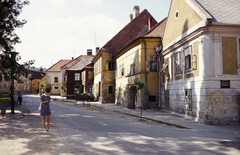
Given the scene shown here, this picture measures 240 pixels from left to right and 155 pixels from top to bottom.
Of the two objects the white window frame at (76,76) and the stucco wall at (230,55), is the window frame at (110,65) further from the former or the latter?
the white window frame at (76,76)

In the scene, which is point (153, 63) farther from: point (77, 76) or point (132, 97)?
point (77, 76)

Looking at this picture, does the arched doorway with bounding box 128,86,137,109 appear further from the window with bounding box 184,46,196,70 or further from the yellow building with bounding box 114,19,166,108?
the window with bounding box 184,46,196,70

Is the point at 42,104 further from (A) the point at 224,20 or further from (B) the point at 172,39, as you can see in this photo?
(B) the point at 172,39

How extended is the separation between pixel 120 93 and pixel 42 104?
62.2ft

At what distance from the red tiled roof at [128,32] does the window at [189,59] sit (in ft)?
59.1

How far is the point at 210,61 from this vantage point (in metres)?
12.5

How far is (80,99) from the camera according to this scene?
4081 centimetres

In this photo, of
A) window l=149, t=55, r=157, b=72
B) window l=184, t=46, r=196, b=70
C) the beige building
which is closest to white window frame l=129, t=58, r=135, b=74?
window l=149, t=55, r=157, b=72

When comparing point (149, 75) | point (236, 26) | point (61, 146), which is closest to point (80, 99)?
point (149, 75)

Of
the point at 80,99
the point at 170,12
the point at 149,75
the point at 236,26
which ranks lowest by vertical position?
the point at 80,99

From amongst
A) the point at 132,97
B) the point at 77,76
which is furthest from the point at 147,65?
the point at 77,76

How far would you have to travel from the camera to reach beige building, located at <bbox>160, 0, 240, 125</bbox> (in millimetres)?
12391

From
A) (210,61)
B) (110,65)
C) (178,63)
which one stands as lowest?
(210,61)

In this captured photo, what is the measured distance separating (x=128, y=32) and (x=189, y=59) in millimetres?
19114
